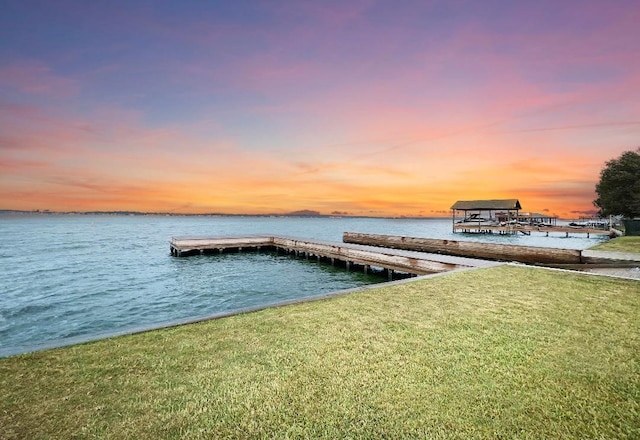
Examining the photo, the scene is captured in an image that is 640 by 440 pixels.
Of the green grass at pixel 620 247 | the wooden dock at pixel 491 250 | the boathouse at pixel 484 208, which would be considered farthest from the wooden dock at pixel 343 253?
the boathouse at pixel 484 208

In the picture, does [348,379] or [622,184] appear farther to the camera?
[622,184]

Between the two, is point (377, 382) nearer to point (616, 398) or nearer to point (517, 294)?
point (616, 398)

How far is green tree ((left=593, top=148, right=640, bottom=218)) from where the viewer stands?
120ft

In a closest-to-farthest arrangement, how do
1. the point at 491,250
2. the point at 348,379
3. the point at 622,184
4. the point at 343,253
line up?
the point at 348,379 < the point at 491,250 < the point at 343,253 < the point at 622,184

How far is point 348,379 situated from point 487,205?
183 feet

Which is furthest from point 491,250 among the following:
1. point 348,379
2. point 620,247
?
point 348,379

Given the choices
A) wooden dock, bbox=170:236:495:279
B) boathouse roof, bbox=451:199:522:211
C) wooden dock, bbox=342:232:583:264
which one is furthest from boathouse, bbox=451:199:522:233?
wooden dock, bbox=170:236:495:279

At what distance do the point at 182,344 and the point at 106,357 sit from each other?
88 centimetres

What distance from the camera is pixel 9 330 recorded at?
32.0ft

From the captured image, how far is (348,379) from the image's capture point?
325 centimetres

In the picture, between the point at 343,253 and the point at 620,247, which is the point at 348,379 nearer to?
the point at 343,253

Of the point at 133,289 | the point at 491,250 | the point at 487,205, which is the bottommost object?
the point at 133,289

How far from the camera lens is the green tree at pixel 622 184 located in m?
36.5

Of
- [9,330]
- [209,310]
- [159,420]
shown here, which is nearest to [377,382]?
[159,420]
